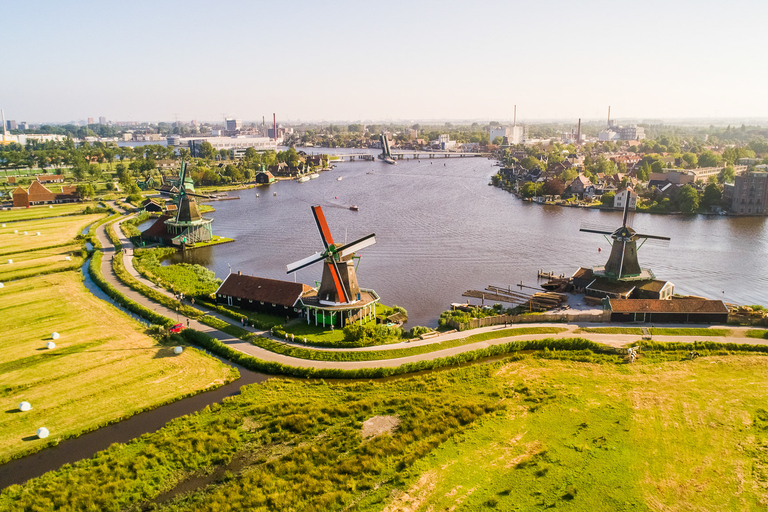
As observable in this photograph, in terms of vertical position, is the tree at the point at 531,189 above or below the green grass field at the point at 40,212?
above

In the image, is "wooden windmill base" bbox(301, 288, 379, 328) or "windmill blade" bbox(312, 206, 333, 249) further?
"wooden windmill base" bbox(301, 288, 379, 328)

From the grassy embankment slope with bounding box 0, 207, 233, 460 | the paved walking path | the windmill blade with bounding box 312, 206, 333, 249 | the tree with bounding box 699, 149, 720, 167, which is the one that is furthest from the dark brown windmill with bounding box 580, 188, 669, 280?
the tree with bounding box 699, 149, 720, 167

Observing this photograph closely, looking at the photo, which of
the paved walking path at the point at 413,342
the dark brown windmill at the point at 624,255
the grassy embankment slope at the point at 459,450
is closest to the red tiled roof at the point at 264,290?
the paved walking path at the point at 413,342

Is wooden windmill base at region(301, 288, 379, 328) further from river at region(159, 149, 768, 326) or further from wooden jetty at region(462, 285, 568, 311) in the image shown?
wooden jetty at region(462, 285, 568, 311)


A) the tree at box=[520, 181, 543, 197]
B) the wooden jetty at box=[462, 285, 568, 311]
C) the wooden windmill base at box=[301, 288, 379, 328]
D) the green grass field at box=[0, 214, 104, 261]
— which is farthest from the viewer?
the tree at box=[520, 181, 543, 197]

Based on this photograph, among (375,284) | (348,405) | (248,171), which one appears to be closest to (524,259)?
(375,284)

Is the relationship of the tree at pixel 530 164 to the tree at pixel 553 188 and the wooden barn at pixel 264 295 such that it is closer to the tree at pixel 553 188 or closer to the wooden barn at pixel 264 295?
the tree at pixel 553 188

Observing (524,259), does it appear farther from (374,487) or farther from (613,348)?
(374,487)

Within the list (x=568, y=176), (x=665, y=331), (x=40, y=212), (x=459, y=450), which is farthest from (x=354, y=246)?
(x=568, y=176)
